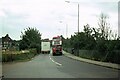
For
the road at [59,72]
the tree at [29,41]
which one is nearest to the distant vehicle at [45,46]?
the tree at [29,41]

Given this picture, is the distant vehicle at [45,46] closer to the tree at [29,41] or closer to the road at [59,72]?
the tree at [29,41]

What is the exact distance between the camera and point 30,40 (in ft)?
299

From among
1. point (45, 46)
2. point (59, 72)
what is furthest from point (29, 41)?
point (59, 72)

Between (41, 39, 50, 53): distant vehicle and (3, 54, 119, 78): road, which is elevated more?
(41, 39, 50, 53): distant vehicle

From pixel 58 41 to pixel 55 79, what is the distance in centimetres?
5098

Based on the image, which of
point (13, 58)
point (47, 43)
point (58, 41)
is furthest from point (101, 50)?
point (47, 43)

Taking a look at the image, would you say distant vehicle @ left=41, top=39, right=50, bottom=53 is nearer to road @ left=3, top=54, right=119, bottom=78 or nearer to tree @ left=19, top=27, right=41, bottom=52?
tree @ left=19, top=27, right=41, bottom=52

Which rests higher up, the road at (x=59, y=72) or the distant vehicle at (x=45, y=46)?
the distant vehicle at (x=45, y=46)

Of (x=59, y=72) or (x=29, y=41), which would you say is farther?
(x=29, y=41)

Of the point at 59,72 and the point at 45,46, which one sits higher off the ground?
the point at 45,46

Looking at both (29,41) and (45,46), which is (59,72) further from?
(29,41)

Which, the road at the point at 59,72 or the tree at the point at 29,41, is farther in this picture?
the tree at the point at 29,41

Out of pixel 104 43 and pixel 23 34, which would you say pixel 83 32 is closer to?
pixel 104 43

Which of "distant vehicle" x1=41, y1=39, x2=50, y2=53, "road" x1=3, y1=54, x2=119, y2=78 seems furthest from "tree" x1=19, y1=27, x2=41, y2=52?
"road" x1=3, y1=54, x2=119, y2=78
